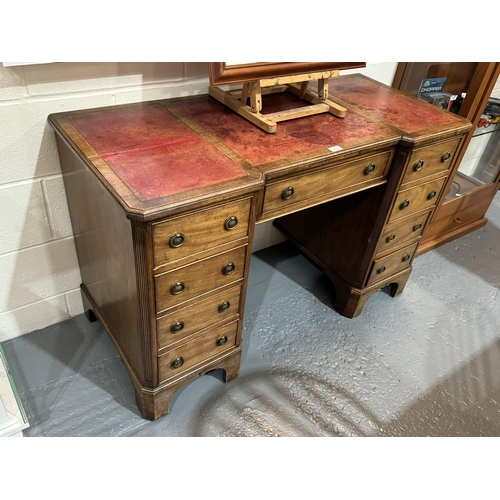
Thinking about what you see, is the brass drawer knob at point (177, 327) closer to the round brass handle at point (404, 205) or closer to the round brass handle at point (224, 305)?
the round brass handle at point (224, 305)

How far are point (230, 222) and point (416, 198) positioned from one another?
934mm

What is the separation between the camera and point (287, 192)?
1.34 metres

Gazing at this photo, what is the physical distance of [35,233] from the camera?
5.20 ft

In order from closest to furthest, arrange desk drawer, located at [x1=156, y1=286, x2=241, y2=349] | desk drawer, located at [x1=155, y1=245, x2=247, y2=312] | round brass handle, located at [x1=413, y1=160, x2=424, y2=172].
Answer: desk drawer, located at [x1=155, y1=245, x2=247, y2=312], desk drawer, located at [x1=156, y1=286, x2=241, y2=349], round brass handle, located at [x1=413, y1=160, x2=424, y2=172]

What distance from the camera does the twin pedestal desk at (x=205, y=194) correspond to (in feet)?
3.70

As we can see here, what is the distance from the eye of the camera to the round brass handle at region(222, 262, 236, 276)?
1.30 metres

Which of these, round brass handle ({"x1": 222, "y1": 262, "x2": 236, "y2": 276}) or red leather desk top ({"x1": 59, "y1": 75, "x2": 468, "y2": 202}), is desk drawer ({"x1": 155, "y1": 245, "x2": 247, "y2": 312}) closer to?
round brass handle ({"x1": 222, "y1": 262, "x2": 236, "y2": 276})

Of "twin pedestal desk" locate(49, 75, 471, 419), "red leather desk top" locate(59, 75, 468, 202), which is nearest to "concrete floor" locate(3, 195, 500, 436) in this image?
"twin pedestal desk" locate(49, 75, 471, 419)

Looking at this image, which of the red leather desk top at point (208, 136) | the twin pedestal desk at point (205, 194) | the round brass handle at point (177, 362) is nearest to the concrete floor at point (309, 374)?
the twin pedestal desk at point (205, 194)

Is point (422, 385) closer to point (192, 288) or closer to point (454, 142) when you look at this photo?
point (454, 142)

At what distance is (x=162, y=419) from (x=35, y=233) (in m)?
0.80

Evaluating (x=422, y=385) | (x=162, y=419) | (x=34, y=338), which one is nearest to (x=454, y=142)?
(x=422, y=385)

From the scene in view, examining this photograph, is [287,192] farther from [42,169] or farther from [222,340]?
[42,169]

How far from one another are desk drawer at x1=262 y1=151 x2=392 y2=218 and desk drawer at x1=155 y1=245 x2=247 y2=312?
0.17 m
